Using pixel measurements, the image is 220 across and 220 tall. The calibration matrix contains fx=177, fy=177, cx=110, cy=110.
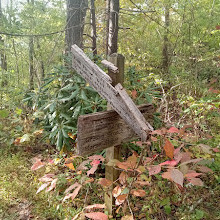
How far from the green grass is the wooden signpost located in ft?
4.09

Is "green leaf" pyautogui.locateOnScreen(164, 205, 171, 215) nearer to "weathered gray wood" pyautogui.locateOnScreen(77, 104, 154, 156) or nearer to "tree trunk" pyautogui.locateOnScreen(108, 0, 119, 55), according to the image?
"weathered gray wood" pyautogui.locateOnScreen(77, 104, 154, 156)

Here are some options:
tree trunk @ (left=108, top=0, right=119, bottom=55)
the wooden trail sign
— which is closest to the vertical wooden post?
the wooden trail sign

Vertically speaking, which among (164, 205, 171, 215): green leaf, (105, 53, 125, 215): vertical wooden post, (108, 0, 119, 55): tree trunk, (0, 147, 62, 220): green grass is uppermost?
(108, 0, 119, 55): tree trunk

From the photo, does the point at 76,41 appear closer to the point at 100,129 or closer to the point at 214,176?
the point at 100,129

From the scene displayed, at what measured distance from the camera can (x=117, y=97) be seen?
39.3 inches

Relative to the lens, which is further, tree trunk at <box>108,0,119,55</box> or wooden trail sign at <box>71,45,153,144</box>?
tree trunk at <box>108,0,119,55</box>

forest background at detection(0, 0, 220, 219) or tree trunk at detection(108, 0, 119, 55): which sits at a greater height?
tree trunk at detection(108, 0, 119, 55)

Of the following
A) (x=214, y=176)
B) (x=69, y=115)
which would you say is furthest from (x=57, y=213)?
(x=214, y=176)

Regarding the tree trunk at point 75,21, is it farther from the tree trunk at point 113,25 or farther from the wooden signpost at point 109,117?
the wooden signpost at point 109,117

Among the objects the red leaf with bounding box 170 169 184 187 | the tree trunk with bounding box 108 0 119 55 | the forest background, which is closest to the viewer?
the red leaf with bounding box 170 169 184 187

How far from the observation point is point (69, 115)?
2336mm

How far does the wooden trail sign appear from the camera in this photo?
919mm

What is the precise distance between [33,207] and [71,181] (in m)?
0.50

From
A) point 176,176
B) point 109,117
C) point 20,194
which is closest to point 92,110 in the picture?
point 109,117
